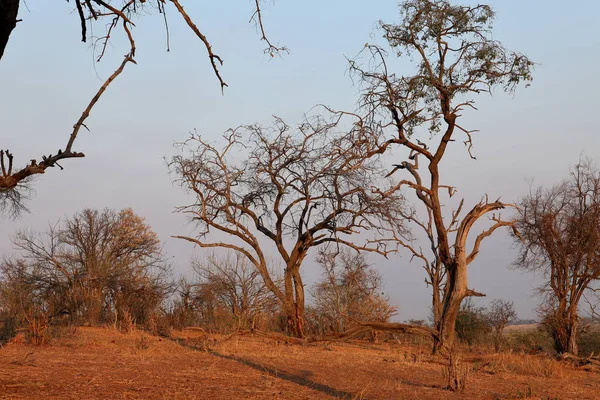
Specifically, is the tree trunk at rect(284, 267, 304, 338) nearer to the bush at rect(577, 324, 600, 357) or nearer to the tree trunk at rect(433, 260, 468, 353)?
the tree trunk at rect(433, 260, 468, 353)

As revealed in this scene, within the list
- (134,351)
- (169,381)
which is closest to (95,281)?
(134,351)

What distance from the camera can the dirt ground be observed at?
723 cm

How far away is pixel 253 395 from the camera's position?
7297mm

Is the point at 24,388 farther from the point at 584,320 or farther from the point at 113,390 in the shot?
the point at 584,320

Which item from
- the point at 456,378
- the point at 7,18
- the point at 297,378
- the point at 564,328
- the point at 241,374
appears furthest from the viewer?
the point at 564,328

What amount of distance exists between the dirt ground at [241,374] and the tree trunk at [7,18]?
146 inches

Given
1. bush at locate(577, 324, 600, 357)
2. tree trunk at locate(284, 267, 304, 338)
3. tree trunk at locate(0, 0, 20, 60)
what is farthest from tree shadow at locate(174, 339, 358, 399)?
bush at locate(577, 324, 600, 357)

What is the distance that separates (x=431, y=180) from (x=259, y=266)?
837 centimetres

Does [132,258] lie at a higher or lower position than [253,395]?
higher

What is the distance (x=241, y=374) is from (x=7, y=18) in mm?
6358

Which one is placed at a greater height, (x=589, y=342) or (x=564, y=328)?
(x=564, y=328)

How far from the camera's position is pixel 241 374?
9234 millimetres

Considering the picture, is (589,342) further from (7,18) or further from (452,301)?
(7,18)

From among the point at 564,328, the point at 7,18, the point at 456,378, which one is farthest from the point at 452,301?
the point at 7,18
